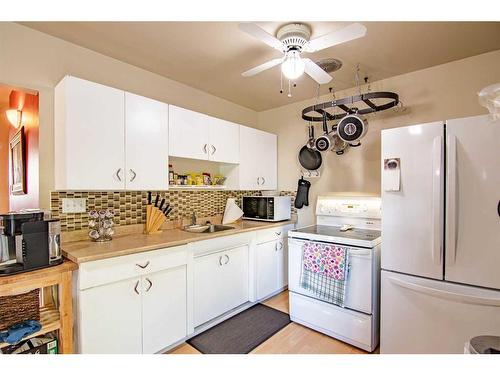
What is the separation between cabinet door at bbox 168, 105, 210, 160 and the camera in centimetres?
217

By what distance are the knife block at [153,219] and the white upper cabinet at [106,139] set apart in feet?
0.87

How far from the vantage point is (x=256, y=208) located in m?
3.03

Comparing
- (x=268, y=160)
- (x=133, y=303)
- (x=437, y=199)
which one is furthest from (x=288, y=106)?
(x=133, y=303)

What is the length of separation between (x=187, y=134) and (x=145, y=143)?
425 millimetres

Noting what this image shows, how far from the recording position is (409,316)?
1621 mm

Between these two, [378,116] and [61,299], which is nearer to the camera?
[61,299]

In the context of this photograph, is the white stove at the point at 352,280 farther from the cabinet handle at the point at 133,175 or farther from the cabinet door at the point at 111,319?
the cabinet handle at the point at 133,175

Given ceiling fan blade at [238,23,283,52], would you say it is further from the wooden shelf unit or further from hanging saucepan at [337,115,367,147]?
the wooden shelf unit

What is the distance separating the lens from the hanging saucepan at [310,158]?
9.53 feet

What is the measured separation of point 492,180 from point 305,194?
1.78 metres

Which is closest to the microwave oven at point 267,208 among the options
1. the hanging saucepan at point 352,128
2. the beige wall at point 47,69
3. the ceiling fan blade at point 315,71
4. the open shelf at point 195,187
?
the open shelf at point 195,187

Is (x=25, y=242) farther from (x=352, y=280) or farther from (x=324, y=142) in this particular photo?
(x=324, y=142)
